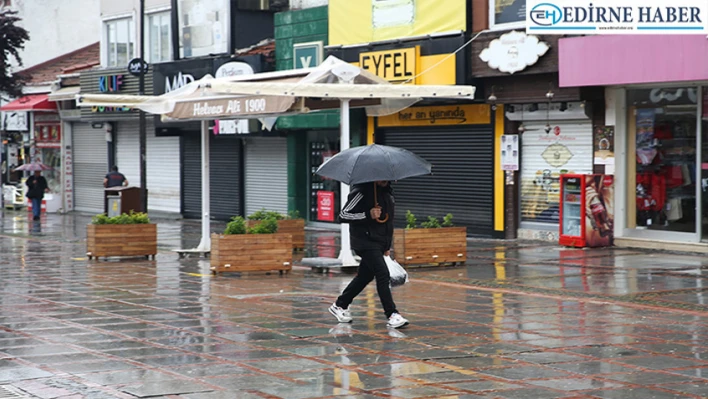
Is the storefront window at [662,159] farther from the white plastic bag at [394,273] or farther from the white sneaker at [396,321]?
the white sneaker at [396,321]

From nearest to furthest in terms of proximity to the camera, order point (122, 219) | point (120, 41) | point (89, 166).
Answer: point (122, 219), point (120, 41), point (89, 166)

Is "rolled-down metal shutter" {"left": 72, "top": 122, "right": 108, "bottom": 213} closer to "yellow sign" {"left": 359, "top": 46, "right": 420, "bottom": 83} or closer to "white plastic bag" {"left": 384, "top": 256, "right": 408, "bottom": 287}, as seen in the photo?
"yellow sign" {"left": 359, "top": 46, "right": 420, "bottom": 83}

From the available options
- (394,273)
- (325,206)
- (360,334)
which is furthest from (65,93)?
(360,334)

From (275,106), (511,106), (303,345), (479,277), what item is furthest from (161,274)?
(511,106)

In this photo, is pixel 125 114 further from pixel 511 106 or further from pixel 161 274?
pixel 161 274

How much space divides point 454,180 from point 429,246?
7243mm

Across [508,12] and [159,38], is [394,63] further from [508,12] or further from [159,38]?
[159,38]

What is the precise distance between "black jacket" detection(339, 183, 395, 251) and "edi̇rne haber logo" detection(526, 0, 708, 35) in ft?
16.1

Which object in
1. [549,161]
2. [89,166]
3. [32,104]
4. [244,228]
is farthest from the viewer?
[32,104]

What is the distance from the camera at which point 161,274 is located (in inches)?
667

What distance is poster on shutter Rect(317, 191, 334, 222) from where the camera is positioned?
28.0 m

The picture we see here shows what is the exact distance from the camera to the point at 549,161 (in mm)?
22391

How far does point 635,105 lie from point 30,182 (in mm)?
20227

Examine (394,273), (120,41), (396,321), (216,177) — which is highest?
(120,41)
